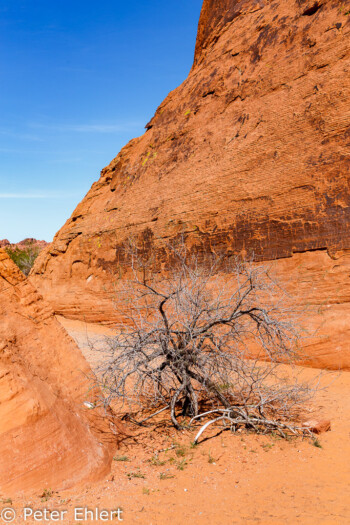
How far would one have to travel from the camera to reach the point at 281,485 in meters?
3.74

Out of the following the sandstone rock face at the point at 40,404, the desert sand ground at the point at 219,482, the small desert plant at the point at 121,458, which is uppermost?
the sandstone rock face at the point at 40,404

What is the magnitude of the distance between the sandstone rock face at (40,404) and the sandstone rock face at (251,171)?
533cm

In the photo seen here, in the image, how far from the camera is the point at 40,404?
363 centimetres

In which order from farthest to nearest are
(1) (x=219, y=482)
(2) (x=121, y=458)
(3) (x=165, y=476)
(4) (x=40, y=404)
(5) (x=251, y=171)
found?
(5) (x=251, y=171) < (2) (x=121, y=458) < (3) (x=165, y=476) < (1) (x=219, y=482) < (4) (x=40, y=404)

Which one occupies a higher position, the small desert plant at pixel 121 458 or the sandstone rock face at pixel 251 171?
the sandstone rock face at pixel 251 171

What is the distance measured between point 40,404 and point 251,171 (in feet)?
25.3

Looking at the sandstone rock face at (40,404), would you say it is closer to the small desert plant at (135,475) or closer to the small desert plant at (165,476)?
the small desert plant at (135,475)

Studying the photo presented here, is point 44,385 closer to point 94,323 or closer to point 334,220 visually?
point 334,220

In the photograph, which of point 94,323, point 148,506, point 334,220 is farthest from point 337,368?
point 94,323

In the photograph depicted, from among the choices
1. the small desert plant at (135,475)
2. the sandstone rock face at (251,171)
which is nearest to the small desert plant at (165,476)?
the small desert plant at (135,475)

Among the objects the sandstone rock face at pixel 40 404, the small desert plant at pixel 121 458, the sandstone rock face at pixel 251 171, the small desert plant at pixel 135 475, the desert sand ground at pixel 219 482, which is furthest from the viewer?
the sandstone rock face at pixel 251 171

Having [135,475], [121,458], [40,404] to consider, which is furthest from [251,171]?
[40,404]

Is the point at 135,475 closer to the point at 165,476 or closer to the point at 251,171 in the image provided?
the point at 165,476

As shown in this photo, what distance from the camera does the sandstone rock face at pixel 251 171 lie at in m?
8.30
